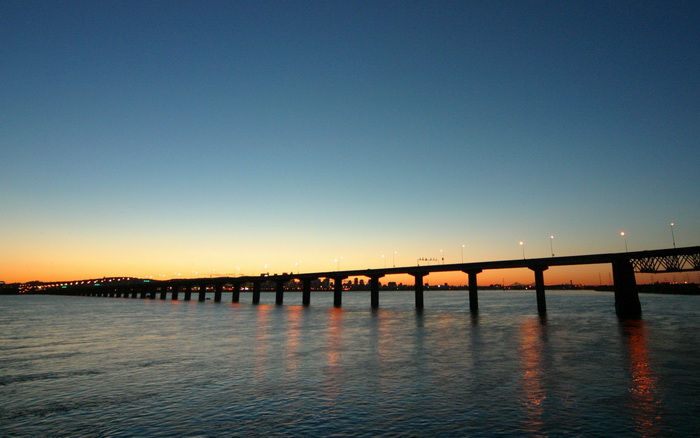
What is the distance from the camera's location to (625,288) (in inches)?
2485

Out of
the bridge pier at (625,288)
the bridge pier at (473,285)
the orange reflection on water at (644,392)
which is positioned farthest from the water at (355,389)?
the bridge pier at (473,285)

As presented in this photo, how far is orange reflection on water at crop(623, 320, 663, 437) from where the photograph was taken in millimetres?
13664

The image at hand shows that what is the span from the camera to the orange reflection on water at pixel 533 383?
14.1 metres

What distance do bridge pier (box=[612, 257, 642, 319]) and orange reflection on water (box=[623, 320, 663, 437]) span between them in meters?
32.8

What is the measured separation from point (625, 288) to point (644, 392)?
5327 cm

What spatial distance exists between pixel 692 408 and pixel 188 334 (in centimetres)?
4344

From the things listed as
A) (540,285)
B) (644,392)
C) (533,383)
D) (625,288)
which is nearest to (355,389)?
(533,383)

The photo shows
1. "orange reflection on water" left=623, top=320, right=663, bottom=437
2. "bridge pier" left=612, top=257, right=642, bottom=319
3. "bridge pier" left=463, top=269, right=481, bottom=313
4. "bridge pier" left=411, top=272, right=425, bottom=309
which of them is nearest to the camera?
"orange reflection on water" left=623, top=320, right=663, bottom=437

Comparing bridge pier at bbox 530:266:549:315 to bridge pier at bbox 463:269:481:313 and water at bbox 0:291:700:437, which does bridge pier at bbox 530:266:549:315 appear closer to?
bridge pier at bbox 463:269:481:313

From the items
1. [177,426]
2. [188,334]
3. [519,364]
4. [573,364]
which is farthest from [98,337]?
[573,364]

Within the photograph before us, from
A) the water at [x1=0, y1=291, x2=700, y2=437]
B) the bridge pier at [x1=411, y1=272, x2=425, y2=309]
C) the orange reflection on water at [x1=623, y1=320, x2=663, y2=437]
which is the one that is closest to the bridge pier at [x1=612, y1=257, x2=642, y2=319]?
the water at [x1=0, y1=291, x2=700, y2=437]

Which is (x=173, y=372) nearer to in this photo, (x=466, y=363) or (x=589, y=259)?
(x=466, y=363)

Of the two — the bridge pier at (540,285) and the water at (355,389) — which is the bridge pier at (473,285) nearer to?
the bridge pier at (540,285)

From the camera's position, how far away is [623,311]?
63.8 m
